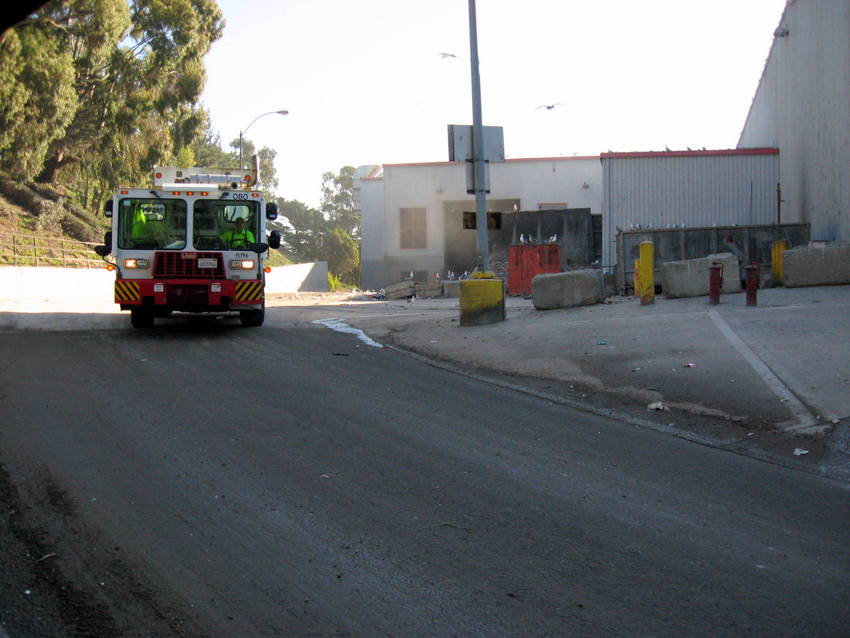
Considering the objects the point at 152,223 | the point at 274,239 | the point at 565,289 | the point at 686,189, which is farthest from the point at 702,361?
the point at 686,189

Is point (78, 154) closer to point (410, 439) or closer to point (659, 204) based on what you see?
point (659, 204)

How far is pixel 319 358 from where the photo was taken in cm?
1209

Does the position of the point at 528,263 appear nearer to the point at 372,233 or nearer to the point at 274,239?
the point at 274,239

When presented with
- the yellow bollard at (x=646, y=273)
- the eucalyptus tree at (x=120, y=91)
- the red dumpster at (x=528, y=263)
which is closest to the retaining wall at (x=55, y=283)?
the eucalyptus tree at (x=120, y=91)

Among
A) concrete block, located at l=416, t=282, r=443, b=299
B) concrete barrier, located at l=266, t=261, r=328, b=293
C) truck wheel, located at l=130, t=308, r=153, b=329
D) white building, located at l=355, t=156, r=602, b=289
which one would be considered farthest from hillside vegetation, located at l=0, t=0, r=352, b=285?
truck wheel, located at l=130, t=308, r=153, b=329

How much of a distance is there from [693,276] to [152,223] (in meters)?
10.3

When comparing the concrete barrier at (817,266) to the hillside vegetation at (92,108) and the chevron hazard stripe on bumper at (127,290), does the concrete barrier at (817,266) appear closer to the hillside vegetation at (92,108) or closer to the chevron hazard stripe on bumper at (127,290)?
the chevron hazard stripe on bumper at (127,290)

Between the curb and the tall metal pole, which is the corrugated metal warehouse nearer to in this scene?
the tall metal pole

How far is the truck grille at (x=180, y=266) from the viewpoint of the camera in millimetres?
14766

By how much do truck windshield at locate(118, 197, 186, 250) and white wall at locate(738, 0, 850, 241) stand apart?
46.2 ft

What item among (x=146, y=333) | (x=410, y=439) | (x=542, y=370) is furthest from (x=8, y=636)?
(x=146, y=333)

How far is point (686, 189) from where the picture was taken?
1120 inches

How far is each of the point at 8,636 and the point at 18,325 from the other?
46.9 ft

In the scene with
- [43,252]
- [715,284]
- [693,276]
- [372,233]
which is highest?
[372,233]
